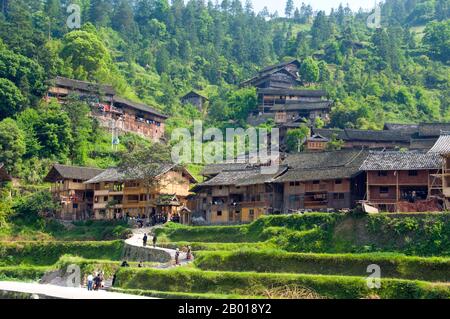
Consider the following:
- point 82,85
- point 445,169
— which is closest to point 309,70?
point 82,85

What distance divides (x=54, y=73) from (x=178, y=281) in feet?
156

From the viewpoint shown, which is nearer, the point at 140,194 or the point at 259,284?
the point at 259,284

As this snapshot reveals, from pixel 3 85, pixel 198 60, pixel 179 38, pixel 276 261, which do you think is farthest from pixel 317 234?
pixel 179 38

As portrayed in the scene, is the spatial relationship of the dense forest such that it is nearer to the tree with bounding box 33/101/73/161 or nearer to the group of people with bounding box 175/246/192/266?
the tree with bounding box 33/101/73/161

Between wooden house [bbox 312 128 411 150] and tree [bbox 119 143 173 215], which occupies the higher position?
wooden house [bbox 312 128 411 150]

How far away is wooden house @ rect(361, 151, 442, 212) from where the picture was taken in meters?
53.6

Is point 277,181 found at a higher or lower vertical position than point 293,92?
lower

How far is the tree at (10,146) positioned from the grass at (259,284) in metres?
28.6

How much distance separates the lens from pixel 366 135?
7838 cm

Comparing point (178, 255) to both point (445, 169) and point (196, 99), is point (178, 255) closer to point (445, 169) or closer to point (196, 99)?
point (445, 169)

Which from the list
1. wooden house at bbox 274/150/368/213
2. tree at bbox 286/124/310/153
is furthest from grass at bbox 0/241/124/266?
tree at bbox 286/124/310/153

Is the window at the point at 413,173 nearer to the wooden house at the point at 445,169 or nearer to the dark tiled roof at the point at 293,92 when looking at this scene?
the wooden house at the point at 445,169

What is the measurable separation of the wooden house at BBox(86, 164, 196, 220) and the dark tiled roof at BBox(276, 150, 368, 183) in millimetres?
9788

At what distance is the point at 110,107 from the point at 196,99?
23559 millimetres
